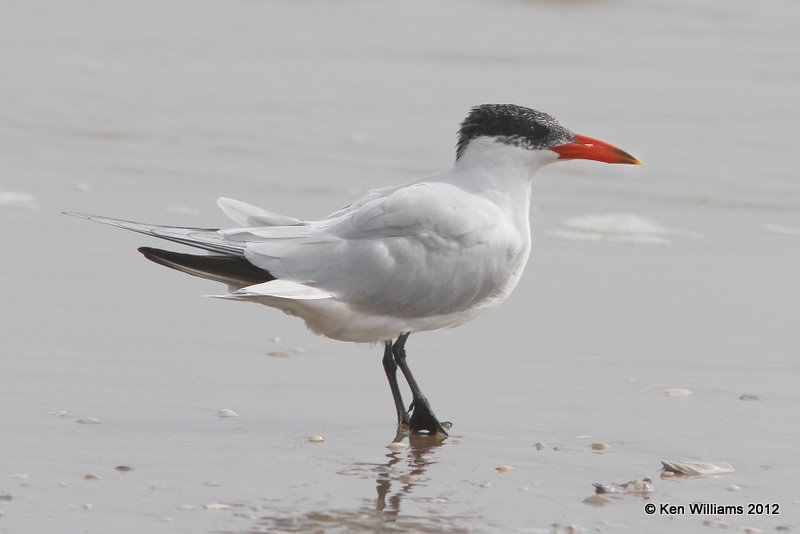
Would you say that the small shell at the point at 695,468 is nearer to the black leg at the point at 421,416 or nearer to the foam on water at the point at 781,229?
the black leg at the point at 421,416

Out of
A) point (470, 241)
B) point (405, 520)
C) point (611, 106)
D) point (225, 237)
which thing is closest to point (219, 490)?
point (405, 520)

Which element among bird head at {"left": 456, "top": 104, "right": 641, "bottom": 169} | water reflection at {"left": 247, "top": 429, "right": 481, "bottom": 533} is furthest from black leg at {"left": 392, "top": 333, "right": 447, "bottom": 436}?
Result: bird head at {"left": 456, "top": 104, "right": 641, "bottom": 169}

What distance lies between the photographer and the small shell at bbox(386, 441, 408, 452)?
420 centimetres

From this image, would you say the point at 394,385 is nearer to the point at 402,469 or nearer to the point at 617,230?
the point at 402,469

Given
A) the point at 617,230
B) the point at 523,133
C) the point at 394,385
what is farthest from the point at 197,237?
the point at 617,230

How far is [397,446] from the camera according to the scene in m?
4.23

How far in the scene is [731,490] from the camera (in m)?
3.79

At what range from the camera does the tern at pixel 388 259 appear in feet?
13.9

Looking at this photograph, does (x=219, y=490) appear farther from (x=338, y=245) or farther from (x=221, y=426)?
(x=338, y=245)

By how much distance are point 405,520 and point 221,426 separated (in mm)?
1001

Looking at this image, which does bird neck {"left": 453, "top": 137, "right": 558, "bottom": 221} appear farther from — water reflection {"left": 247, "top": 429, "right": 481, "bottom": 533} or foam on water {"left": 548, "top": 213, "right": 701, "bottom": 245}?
foam on water {"left": 548, "top": 213, "right": 701, "bottom": 245}

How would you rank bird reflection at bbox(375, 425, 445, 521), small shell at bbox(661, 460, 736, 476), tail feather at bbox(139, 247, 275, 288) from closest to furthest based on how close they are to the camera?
1. bird reflection at bbox(375, 425, 445, 521)
2. small shell at bbox(661, 460, 736, 476)
3. tail feather at bbox(139, 247, 275, 288)

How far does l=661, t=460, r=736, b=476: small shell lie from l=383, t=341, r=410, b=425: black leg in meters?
0.87

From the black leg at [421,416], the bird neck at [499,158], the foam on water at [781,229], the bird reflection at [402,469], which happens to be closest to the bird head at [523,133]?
the bird neck at [499,158]
